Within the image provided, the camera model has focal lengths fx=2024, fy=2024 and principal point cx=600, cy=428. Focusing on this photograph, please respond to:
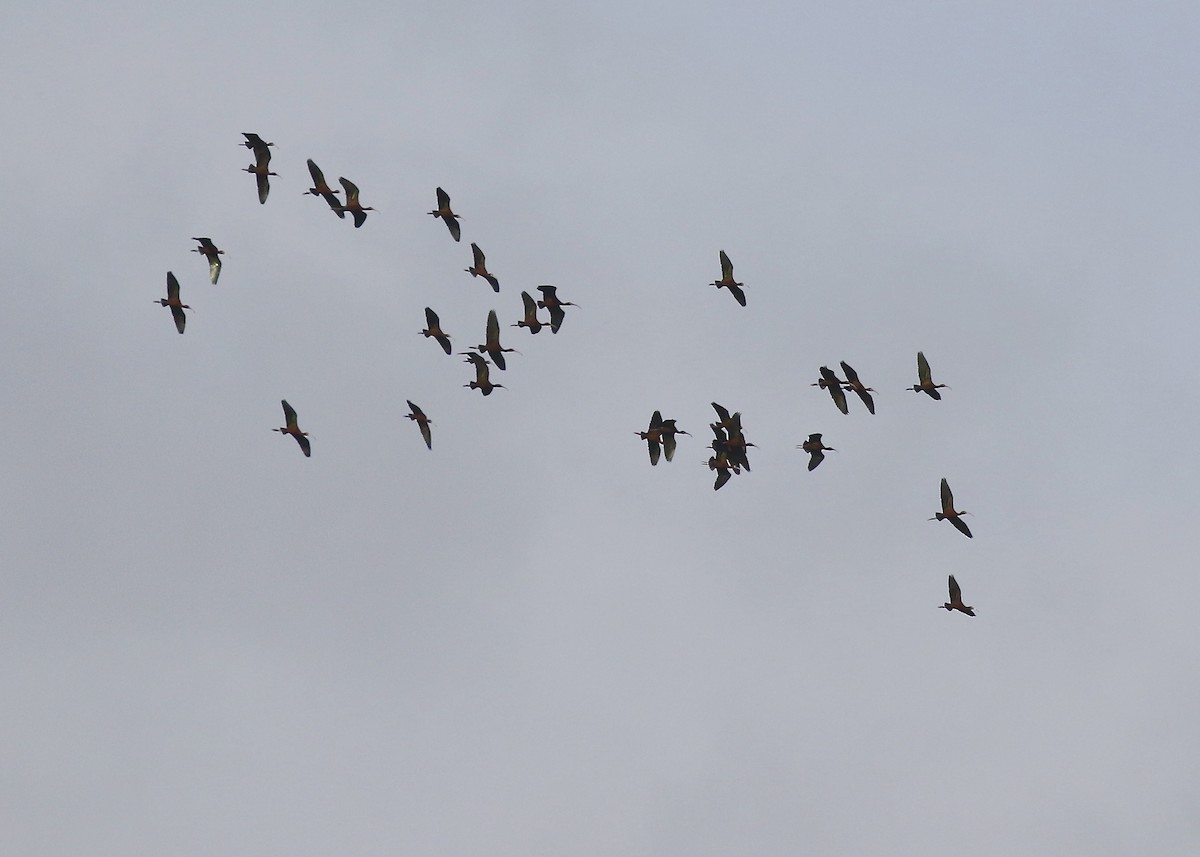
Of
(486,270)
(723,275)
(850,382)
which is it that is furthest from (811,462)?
(486,270)

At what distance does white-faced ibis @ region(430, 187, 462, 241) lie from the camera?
107m

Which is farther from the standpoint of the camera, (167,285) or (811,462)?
(811,462)

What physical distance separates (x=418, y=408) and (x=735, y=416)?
1741 cm

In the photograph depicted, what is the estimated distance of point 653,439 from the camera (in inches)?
4328

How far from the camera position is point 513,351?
112m

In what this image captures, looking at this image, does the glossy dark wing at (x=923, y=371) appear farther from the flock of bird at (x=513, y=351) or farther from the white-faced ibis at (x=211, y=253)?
the white-faced ibis at (x=211, y=253)

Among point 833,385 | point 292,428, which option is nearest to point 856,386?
point 833,385

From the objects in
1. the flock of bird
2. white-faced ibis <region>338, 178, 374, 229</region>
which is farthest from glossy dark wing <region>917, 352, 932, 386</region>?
white-faced ibis <region>338, 178, 374, 229</region>

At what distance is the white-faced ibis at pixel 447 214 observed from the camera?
107 meters

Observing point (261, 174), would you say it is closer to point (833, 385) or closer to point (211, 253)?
point (211, 253)

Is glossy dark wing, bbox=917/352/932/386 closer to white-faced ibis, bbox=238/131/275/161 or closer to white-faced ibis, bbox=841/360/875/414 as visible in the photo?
white-faced ibis, bbox=841/360/875/414

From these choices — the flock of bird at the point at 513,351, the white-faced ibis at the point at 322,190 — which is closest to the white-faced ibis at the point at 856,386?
the flock of bird at the point at 513,351

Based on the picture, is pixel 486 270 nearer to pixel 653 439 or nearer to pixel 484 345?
pixel 484 345

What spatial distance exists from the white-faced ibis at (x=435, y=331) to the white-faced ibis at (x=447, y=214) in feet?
14.1
